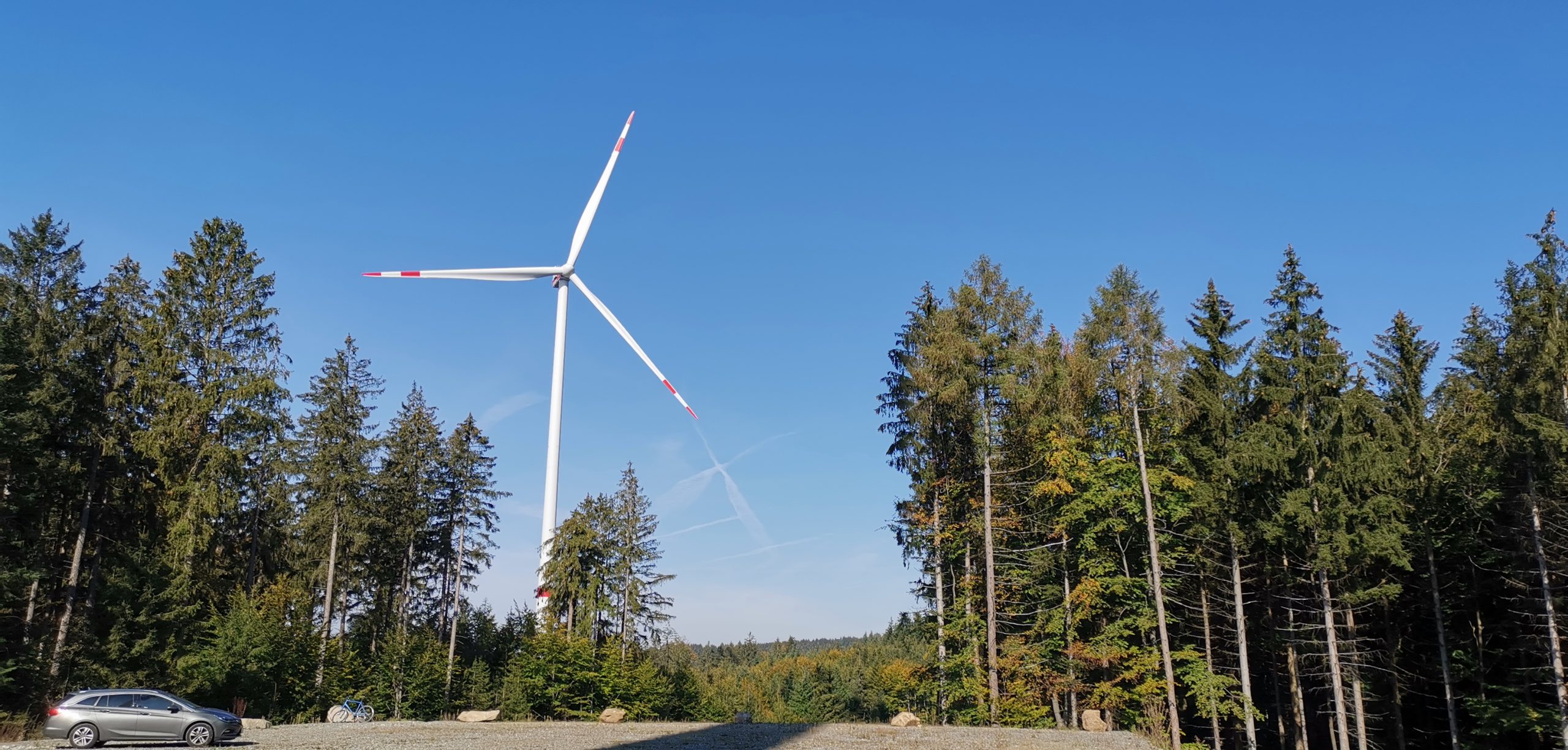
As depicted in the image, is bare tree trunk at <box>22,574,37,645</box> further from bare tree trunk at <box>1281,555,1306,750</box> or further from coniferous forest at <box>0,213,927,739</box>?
bare tree trunk at <box>1281,555,1306,750</box>

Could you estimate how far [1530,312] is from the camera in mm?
28875

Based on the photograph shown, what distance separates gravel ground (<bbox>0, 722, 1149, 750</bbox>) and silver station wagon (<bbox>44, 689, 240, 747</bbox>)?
14.3 inches

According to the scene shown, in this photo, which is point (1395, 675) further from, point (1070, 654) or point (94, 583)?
point (94, 583)

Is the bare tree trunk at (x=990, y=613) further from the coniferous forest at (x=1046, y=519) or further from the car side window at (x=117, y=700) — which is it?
the car side window at (x=117, y=700)

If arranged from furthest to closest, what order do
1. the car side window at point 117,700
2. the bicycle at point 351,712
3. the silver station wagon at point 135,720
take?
the bicycle at point 351,712 < the car side window at point 117,700 < the silver station wagon at point 135,720

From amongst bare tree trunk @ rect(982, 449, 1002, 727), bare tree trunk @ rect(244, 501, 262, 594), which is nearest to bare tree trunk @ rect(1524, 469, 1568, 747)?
bare tree trunk @ rect(982, 449, 1002, 727)

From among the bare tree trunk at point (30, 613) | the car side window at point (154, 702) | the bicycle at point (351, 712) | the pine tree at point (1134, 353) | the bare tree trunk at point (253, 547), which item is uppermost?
the pine tree at point (1134, 353)

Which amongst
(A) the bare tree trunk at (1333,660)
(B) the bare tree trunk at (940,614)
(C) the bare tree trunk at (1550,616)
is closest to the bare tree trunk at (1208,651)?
(A) the bare tree trunk at (1333,660)

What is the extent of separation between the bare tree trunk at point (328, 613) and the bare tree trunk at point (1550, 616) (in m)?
47.5

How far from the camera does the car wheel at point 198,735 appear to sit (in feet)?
74.8

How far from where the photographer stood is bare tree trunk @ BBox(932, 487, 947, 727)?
3616 cm

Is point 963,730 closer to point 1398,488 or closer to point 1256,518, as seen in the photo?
point 1256,518

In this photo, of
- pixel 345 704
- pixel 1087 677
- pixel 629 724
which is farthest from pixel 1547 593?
pixel 345 704

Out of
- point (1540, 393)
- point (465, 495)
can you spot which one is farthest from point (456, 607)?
point (1540, 393)
